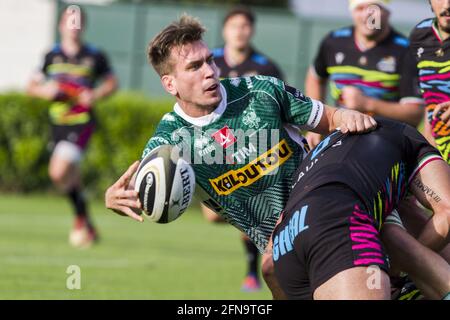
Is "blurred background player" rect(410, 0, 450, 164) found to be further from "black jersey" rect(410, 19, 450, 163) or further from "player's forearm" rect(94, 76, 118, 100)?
"player's forearm" rect(94, 76, 118, 100)

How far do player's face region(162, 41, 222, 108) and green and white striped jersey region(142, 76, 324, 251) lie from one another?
3.7 inches

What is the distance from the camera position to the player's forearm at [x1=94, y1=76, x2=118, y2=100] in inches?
514

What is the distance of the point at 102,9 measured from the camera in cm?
2333

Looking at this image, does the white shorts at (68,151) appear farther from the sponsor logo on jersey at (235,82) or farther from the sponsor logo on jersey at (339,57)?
the sponsor logo on jersey at (235,82)

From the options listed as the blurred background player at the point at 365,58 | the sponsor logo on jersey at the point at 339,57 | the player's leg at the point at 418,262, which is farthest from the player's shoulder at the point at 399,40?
the player's leg at the point at 418,262

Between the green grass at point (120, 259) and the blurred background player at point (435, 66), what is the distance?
2393 mm

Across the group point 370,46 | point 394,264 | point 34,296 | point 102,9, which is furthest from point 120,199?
point 102,9

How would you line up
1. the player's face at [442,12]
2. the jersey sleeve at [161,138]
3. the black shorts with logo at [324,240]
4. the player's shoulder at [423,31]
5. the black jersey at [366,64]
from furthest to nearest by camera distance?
the black jersey at [366,64], the player's shoulder at [423,31], the player's face at [442,12], the jersey sleeve at [161,138], the black shorts with logo at [324,240]

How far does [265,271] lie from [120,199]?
0.98 metres

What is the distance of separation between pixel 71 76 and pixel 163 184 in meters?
8.22

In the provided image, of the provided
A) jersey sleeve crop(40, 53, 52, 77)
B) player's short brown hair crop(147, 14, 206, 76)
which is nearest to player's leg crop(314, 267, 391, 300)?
player's short brown hair crop(147, 14, 206, 76)

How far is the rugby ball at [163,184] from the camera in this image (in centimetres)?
522

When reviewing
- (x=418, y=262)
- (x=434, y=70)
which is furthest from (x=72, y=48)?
(x=418, y=262)
